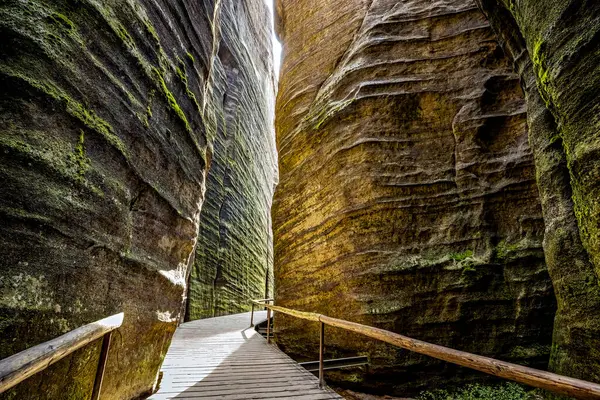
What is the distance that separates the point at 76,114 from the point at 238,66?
18.9 metres

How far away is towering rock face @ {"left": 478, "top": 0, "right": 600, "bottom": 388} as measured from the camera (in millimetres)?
2740

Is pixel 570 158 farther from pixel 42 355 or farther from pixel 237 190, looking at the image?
pixel 237 190

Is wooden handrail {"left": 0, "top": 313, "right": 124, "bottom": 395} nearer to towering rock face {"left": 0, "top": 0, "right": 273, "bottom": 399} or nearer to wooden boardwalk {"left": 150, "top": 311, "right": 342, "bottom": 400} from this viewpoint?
towering rock face {"left": 0, "top": 0, "right": 273, "bottom": 399}

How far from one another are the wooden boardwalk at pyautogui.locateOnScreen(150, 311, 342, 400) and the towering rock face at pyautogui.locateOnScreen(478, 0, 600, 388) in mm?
2924

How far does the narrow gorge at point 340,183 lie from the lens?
195 centimetres

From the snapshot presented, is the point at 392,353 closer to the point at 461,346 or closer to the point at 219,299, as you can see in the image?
the point at 461,346

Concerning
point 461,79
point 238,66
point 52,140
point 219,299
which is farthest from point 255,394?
point 238,66

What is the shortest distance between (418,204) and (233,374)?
15.4ft

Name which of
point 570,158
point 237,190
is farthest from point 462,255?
point 237,190

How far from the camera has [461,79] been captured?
7016mm

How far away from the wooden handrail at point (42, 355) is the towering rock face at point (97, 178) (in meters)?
0.21

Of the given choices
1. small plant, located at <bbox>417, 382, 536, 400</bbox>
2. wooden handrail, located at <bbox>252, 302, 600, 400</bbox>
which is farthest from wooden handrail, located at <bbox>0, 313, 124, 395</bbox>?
small plant, located at <bbox>417, 382, 536, 400</bbox>

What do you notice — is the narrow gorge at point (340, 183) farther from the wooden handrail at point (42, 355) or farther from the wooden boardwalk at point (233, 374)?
the wooden boardwalk at point (233, 374)

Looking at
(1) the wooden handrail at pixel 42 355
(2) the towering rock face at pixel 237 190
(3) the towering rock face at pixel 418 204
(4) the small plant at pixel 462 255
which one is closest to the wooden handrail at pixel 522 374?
(1) the wooden handrail at pixel 42 355
